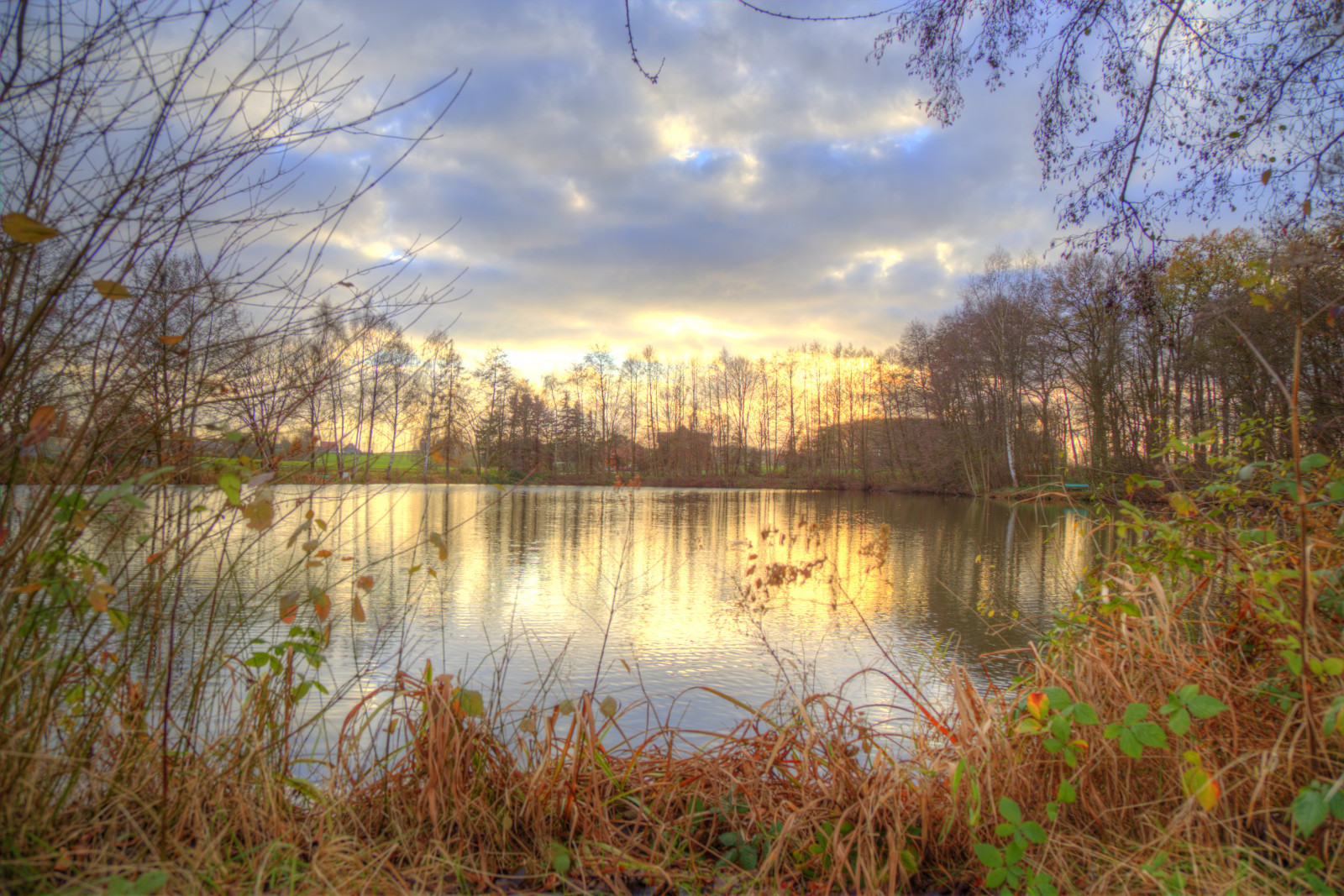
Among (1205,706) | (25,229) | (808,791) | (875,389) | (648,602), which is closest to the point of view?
(25,229)

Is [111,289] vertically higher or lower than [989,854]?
higher

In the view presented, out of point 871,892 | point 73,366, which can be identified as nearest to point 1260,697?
point 871,892

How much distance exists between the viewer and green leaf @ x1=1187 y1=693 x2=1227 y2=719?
1.80 m

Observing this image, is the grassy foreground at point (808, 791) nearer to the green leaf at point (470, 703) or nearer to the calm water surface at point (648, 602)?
the green leaf at point (470, 703)

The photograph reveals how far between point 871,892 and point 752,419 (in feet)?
162

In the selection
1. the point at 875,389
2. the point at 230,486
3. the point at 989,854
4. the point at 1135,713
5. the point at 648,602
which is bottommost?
the point at 648,602

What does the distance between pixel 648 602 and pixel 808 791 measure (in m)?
6.83

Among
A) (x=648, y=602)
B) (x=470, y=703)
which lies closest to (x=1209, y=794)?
(x=470, y=703)

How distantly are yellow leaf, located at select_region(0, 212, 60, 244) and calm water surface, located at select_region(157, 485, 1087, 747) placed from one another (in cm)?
108

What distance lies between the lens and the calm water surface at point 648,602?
464cm

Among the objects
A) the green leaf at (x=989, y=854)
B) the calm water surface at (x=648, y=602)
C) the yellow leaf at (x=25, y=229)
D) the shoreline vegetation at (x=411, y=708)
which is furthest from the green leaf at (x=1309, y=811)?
the yellow leaf at (x=25, y=229)

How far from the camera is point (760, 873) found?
210 cm

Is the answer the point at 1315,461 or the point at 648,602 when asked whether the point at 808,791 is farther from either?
the point at 648,602

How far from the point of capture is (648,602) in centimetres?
938
